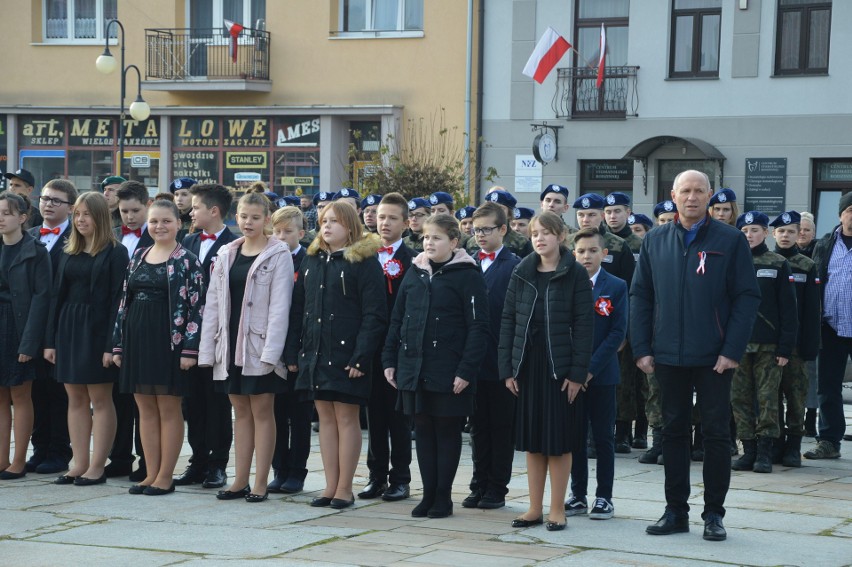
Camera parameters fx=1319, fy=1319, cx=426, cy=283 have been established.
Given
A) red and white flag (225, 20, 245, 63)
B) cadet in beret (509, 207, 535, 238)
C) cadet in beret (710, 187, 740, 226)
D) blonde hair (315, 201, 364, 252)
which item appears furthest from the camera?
red and white flag (225, 20, 245, 63)

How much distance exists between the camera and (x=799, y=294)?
1085cm

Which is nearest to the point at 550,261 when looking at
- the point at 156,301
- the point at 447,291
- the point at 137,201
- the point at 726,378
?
the point at 447,291

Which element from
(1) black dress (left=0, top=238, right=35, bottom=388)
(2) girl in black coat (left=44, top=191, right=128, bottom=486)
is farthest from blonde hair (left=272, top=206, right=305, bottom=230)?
(1) black dress (left=0, top=238, right=35, bottom=388)

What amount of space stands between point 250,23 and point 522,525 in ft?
73.7

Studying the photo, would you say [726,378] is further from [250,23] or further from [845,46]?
[250,23]

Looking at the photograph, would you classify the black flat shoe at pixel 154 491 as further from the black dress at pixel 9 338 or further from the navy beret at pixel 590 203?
the navy beret at pixel 590 203

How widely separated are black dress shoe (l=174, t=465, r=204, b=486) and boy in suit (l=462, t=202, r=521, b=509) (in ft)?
6.71

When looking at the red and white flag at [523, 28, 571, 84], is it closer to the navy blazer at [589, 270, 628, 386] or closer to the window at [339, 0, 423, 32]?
the window at [339, 0, 423, 32]

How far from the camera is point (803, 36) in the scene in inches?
955

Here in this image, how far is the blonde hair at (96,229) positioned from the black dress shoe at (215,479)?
1766 mm

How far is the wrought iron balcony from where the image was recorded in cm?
2833

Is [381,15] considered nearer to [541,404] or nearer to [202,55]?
[202,55]

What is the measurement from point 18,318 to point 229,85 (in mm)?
19046

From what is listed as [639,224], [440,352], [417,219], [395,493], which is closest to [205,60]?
[639,224]
